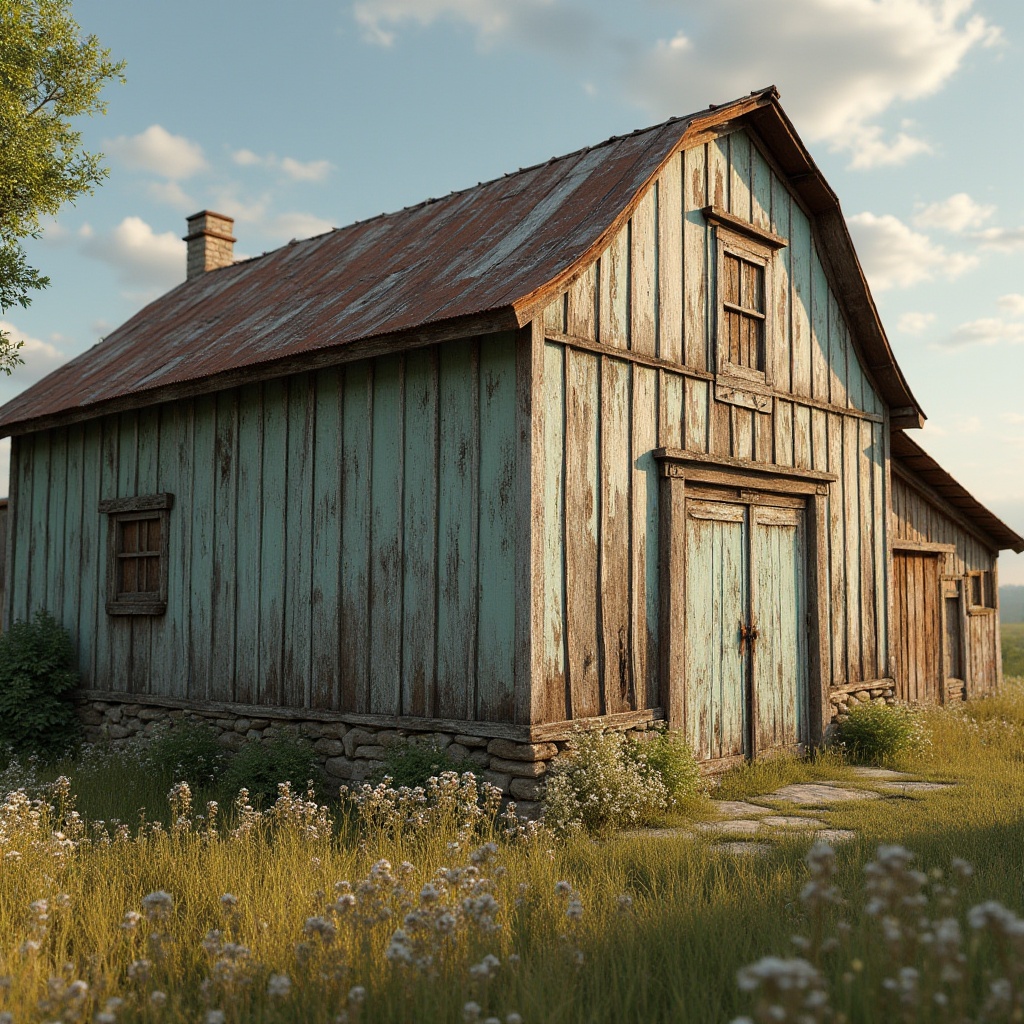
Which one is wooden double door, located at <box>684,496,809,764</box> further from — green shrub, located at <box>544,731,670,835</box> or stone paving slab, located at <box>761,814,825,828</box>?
green shrub, located at <box>544,731,670,835</box>

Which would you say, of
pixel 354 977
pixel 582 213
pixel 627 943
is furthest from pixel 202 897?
pixel 582 213

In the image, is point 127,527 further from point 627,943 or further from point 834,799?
point 627,943

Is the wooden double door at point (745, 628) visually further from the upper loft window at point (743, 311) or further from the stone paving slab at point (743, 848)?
the stone paving slab at point (743, 848)

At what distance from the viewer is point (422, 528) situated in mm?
8672

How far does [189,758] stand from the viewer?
9.68 m

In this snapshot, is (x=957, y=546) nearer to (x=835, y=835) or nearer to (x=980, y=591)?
(x=980, y=591)

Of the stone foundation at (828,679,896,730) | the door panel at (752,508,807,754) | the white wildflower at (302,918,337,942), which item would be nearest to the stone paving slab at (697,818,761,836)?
the door panel at (752,508,807,754)

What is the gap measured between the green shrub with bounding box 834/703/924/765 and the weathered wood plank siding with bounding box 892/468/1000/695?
374 cm

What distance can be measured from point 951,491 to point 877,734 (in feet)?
19.3

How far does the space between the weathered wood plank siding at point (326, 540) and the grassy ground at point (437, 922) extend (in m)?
1.64

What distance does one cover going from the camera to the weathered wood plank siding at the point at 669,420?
27.5ft

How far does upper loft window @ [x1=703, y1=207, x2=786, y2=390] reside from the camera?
10.4 metres

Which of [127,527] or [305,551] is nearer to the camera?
[305,551]

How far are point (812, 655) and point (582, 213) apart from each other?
522cm
